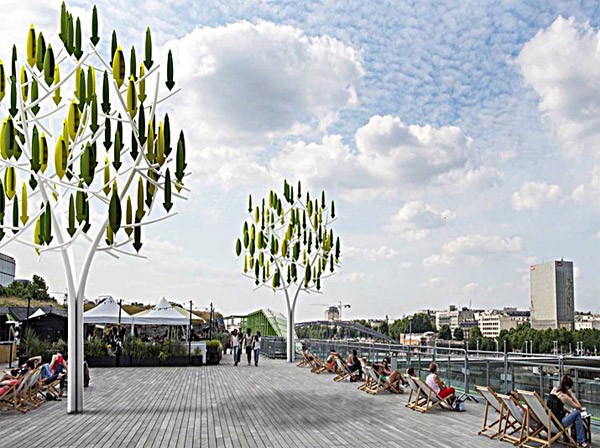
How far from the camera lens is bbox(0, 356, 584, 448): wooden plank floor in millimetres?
11039

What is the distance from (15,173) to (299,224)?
17.0 metres

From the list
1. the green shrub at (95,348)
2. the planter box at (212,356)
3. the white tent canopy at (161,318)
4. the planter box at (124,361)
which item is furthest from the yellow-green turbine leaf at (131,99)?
the white tent canopy at (161,318)

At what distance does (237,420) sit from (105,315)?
708 inches

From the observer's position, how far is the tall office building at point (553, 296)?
153m

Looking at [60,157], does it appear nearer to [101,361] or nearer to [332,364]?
[332,364]

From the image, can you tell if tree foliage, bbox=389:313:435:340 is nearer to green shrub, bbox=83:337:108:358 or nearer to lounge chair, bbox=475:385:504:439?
green shrub, bbox=83:337:108:358

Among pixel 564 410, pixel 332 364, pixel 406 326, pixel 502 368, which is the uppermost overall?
pixel 502 368

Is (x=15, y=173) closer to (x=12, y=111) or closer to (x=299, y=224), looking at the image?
(x=12, y=111)

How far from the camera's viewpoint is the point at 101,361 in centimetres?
2595

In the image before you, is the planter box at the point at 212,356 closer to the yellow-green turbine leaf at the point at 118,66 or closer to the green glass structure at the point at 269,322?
the green glass structure at the point at 269,322

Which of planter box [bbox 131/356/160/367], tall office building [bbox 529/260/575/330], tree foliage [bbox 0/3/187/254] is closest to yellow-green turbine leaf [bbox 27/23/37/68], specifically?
tree foliage [bbox 0/3/187/254]

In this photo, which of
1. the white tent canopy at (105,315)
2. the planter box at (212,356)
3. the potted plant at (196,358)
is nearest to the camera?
the potted plant at (196,358)

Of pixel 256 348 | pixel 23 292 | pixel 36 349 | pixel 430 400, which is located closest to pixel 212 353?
pixel 256 348

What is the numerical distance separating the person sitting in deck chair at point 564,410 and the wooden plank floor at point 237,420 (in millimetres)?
1174
